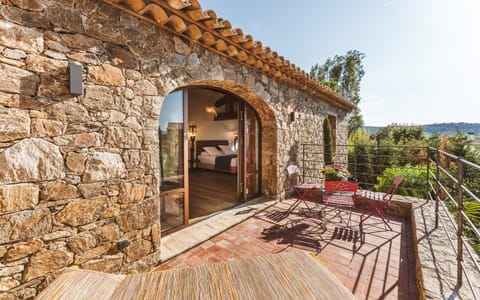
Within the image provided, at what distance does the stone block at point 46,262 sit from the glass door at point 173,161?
1081 mm

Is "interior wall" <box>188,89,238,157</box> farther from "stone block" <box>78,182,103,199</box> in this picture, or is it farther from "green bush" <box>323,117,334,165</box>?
"stone block" <box>78,182,103,199</box>

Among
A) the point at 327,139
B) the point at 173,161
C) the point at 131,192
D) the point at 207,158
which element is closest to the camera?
the point at 131,192

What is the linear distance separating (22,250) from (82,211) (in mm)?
408

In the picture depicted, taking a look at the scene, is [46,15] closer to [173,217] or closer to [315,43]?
[173,217]

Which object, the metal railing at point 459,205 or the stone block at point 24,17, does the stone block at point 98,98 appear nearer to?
the stone block at point 24,17

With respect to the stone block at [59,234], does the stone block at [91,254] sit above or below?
below

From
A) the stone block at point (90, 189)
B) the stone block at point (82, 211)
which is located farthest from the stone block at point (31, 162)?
the stone block at point (82, 211)

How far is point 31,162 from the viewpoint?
4.79 feet

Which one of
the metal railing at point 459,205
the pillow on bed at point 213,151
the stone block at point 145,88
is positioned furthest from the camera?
the pillow on bed at point 213,151

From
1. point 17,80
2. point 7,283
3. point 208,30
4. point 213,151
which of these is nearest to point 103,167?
point 17,80

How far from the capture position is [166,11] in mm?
1989

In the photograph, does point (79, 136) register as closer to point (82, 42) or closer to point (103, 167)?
point (103, 167)

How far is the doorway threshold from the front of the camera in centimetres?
235

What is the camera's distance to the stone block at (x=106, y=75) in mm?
1740
